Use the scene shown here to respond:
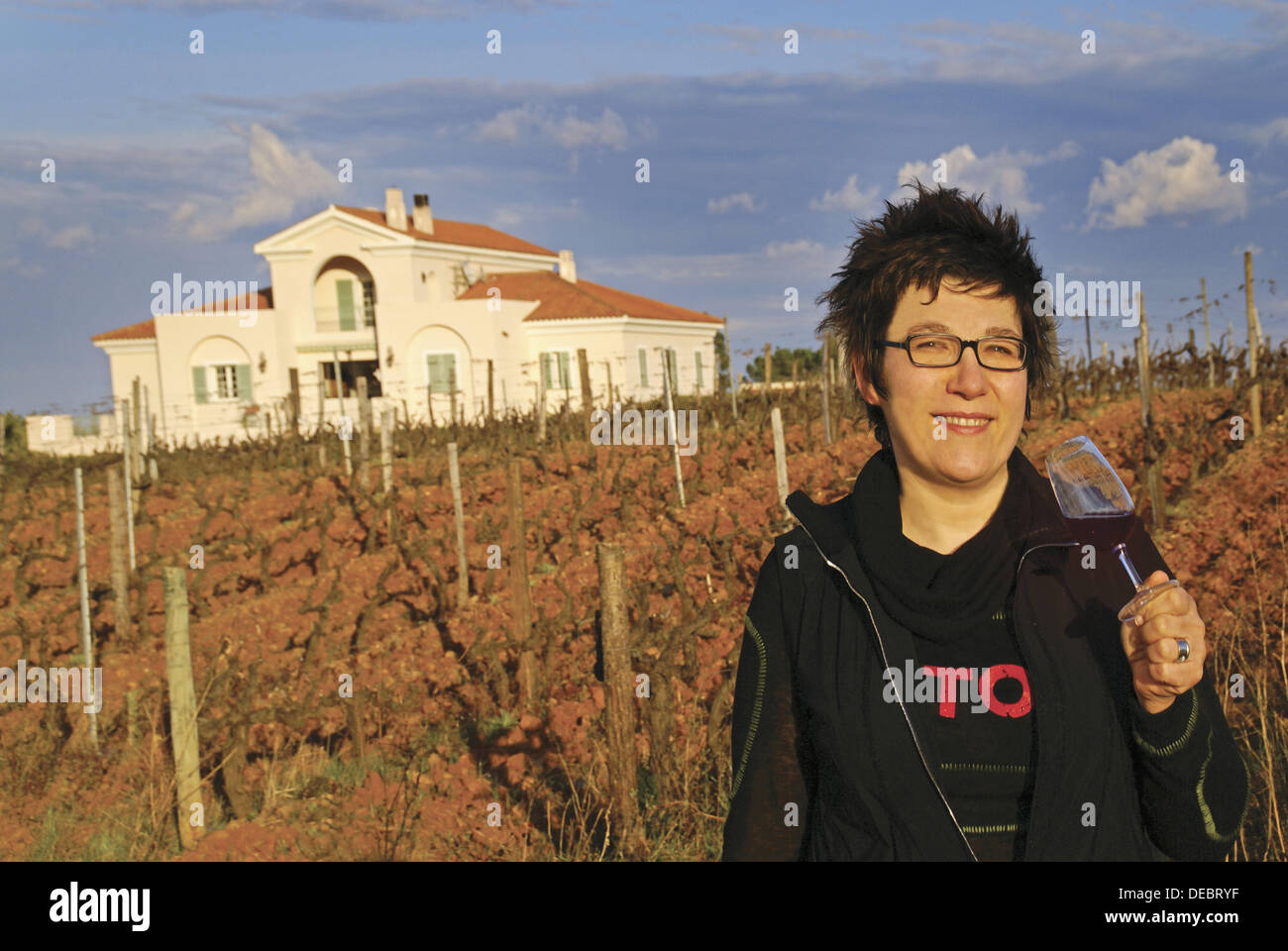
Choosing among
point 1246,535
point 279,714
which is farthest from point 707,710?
point 1246,535

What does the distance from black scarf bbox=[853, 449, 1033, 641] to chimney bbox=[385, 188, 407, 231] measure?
39513 mm

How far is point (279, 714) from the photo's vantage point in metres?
6.86

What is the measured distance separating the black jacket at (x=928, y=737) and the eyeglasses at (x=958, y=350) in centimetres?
21

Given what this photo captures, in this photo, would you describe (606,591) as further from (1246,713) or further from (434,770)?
(1246,713)

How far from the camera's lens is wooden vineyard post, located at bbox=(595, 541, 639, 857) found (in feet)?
17.0

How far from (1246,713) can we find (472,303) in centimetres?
2943

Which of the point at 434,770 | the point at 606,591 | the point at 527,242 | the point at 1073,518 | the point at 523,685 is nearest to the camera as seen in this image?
the point at 1073,518

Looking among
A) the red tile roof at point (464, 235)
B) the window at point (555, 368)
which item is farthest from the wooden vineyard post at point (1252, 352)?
the red tile roof at point (464, 235)

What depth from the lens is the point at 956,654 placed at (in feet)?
5.83

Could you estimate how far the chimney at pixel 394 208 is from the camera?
3931cm

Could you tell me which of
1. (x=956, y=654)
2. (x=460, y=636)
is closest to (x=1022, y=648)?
(x=956, y=654)

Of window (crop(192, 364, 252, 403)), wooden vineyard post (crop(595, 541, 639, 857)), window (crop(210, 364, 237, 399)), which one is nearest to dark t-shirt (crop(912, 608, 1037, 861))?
wooden vineyard post (crop(595, 541, 639, 857))

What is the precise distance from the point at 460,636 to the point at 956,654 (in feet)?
25.7

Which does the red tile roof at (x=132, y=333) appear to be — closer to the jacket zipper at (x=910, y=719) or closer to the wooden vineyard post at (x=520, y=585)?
the wooden vineyard post at (x=520, y=585)
